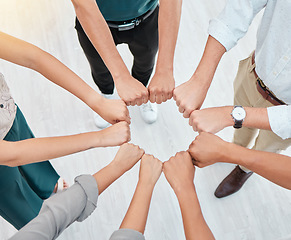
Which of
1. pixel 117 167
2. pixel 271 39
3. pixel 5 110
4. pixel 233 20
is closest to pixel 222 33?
pixel 233 20

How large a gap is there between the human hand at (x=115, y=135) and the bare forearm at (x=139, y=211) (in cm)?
19

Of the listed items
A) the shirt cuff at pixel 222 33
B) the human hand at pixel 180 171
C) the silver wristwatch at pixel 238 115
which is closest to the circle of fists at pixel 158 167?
the human hand at pixel 180 171

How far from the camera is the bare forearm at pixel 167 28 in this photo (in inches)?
51.7

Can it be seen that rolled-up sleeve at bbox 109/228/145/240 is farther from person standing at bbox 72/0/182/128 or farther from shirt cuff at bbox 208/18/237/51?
shirt cuff at bbox 208/18/237/51

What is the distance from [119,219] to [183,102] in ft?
2.83

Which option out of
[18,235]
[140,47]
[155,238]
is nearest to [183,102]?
[140,47]

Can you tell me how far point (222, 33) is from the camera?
117 centimetres

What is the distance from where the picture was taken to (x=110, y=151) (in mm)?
1953

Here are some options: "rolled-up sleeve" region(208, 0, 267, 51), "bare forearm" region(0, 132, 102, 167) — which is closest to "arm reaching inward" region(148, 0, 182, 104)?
"rolled-up sleeve" region(208, 0, 267, 51)

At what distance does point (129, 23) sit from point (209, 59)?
41cm

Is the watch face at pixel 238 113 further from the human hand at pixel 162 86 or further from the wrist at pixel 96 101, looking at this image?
the wrist at pixel 96 101

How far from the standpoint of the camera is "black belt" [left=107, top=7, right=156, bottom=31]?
4.63 feet

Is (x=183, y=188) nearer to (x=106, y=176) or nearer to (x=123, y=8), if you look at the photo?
(x=106, y=176)

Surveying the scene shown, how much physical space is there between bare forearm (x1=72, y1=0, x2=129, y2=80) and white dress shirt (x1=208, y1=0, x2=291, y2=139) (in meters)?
0.42
